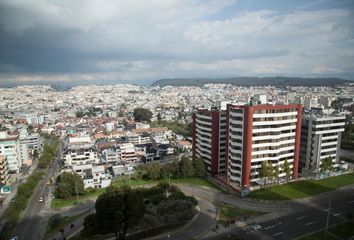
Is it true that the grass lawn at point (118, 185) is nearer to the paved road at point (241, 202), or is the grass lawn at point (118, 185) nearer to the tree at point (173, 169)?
the tree at point (173, 169)

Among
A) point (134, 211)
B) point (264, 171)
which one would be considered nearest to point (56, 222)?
point (134, 211)

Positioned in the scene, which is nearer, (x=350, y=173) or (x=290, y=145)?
(x=290, y=145)

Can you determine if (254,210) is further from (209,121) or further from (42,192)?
(42,192)

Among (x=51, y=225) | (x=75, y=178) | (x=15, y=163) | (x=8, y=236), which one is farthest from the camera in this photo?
(x=15, y=163)

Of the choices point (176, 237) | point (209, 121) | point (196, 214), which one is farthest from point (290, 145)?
point (176, 237)

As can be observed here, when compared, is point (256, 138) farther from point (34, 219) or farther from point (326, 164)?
point (34, 219)

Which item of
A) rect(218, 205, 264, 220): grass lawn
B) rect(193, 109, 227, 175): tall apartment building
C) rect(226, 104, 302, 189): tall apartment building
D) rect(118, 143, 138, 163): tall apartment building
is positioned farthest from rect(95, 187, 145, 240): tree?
rect(118, 143, 138, 163): tall apartment building

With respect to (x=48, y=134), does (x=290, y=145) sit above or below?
above
